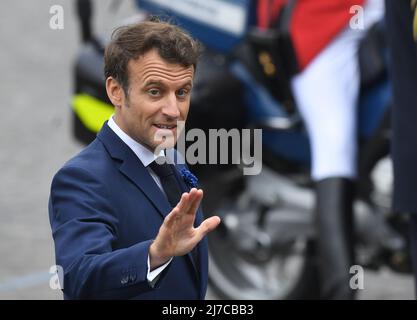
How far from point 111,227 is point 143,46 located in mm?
335

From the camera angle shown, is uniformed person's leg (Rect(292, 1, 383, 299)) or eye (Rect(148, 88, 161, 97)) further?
uniformed person's leg (Rect(292, 1, 383, 299))

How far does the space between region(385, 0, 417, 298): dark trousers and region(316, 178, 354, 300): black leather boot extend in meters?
1.03

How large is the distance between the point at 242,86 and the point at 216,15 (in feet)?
1.15

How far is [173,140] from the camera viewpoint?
2.43 m

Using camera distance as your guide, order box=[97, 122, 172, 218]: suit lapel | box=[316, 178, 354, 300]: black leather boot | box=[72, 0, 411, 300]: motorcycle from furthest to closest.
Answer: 1. box=[72, 0, 411, 300]: motorcycle
2. box=[316, 178, 354, 300]: black leather boot
3. box=[97, 122, 172, 218]: suit lapel

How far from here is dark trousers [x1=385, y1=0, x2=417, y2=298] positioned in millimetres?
3789

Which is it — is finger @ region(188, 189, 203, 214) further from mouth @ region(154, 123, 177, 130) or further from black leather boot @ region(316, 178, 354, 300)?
black leather boot @ region(316, 178, 354, 300)

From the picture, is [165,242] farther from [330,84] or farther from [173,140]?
[330,84]

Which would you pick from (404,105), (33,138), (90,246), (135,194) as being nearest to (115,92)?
(135,194)

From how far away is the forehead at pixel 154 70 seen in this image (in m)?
2.40

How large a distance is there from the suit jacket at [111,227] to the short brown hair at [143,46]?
16cm

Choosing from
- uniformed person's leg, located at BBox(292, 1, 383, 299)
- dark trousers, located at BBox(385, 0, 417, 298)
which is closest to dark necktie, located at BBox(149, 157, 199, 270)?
dark trousers, located at BBox(385, 0, 417, 298)

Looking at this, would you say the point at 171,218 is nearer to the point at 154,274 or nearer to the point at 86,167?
the point at 154,274
